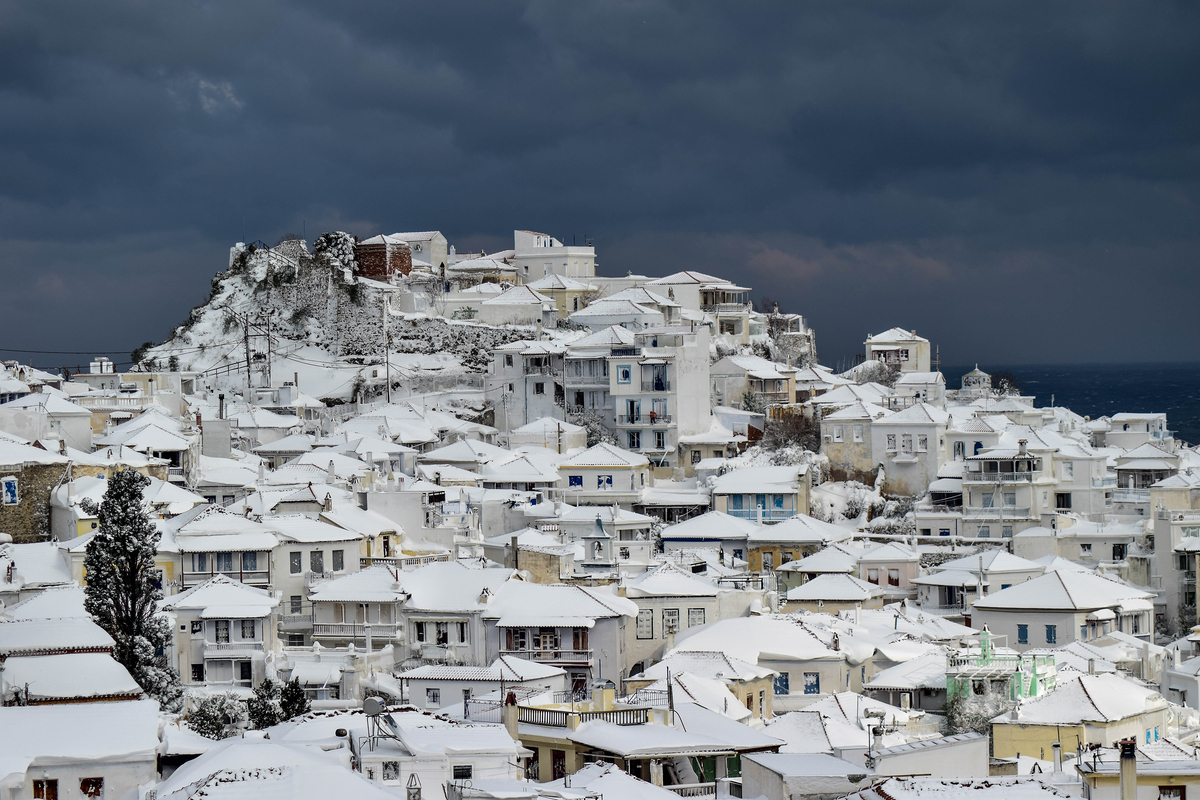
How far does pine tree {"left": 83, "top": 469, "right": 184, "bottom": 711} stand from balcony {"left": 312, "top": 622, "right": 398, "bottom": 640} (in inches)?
308

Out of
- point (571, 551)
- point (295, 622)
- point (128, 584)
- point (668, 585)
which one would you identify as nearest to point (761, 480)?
point (571, 551)

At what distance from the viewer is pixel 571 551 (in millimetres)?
59438

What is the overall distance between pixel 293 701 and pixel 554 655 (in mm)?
10564

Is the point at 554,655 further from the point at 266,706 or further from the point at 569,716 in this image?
the point at 569,716

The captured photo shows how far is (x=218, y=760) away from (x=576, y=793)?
4.91m

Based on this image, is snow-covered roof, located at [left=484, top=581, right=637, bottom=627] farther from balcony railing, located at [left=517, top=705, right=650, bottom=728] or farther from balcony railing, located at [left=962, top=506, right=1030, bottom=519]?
balcony railing, located at [left=962, top=506, right=1030, bottom=519]

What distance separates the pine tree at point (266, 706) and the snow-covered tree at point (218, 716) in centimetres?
30

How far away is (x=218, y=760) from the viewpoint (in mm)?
25438

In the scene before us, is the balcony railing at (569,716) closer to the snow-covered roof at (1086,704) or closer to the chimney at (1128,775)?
the snow-covered roof at (1086,704)

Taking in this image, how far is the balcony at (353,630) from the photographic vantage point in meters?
50.3

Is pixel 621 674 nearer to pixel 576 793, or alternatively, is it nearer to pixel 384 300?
pixel 576 793

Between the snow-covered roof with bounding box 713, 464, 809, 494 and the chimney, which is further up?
the snow-covered roof with bounding box 713, 464, 809, 494

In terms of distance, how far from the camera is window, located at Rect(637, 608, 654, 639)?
53.6 m

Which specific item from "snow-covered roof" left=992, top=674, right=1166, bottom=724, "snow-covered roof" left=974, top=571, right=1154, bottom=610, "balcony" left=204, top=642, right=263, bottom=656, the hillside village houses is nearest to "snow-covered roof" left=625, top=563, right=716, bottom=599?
the hillside village houses
